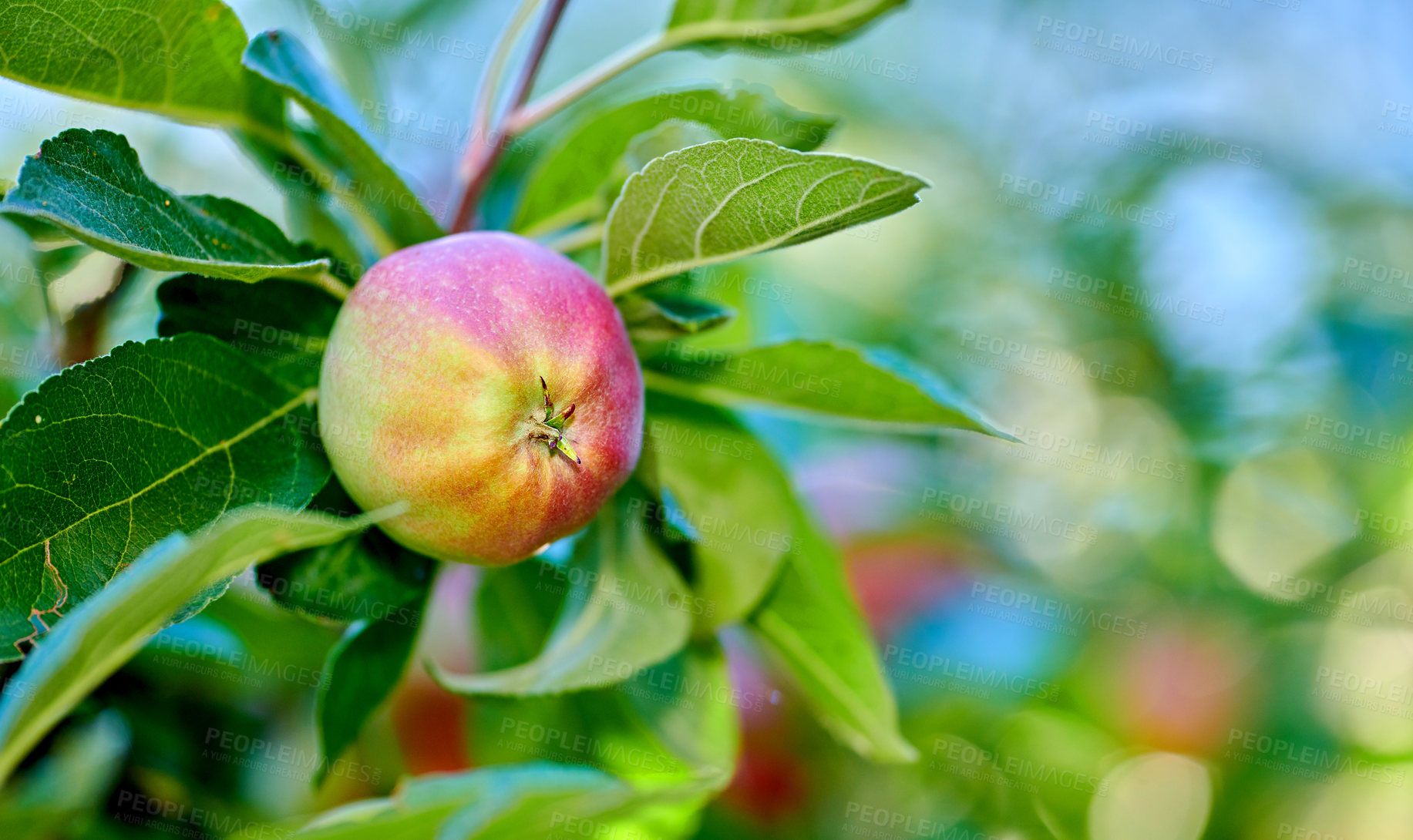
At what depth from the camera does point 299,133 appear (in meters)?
0.93

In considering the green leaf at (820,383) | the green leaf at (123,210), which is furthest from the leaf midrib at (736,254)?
the green leaf at (123,210)

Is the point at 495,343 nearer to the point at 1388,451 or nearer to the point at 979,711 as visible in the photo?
the point at 979,711

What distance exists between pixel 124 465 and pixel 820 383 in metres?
0.55

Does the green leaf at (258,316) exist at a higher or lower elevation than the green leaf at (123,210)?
lower

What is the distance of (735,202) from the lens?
2.19 feet

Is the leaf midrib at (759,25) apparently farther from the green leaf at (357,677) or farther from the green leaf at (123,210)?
the green leaf at (357,677)

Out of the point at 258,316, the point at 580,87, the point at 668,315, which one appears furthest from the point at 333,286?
the point at 580,87

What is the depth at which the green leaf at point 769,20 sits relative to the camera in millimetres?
1014

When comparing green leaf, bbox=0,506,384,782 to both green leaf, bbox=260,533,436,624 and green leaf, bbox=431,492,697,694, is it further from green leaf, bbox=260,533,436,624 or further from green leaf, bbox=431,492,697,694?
green leaf, bbox=431,492,697,694

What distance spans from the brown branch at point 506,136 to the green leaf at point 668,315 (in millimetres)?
219

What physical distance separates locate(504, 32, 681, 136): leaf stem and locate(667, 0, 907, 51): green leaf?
2 centimetres

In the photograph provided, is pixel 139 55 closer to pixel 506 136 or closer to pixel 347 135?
pixel 347 135

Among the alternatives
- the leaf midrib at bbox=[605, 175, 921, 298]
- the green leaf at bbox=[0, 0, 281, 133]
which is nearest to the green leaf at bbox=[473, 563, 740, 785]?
the leaf midrib at bbox=[605, 175, 921, 298]

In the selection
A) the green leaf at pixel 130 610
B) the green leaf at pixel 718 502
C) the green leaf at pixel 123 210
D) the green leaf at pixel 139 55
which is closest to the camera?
the green leaf at pixel 130 610
